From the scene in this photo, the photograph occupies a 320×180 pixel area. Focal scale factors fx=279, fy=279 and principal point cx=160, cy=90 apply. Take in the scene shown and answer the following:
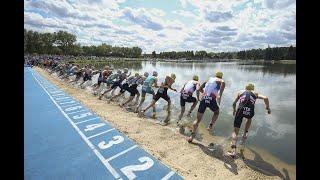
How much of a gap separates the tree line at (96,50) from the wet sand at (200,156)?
8604cm

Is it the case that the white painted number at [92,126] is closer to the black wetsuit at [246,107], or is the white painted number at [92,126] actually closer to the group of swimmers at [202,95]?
the group of swimmers at [202,95]

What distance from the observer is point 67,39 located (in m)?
124

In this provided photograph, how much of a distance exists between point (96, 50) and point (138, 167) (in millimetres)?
140742

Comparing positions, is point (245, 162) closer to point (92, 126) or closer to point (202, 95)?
point (202, 95)

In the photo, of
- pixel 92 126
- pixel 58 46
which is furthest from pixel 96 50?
pixel 92 126

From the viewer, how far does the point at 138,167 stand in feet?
22.8

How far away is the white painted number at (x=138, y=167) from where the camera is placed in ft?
21.5

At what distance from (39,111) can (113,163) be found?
24.8 feet

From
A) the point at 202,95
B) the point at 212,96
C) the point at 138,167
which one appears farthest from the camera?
the point at 202,95

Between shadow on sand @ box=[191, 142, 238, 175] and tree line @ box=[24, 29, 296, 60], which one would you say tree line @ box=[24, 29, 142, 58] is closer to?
tree line @ box=[24, 29, 296, 60]

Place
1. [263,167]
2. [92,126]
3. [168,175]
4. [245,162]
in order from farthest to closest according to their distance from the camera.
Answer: [92,126] → [245,162] → [263,167] → [168,175]

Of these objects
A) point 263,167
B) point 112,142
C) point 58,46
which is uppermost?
point 58,46
